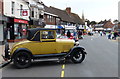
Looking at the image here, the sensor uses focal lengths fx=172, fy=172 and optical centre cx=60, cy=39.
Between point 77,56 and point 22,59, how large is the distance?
2.95 metres

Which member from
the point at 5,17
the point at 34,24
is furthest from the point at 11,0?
the point at 34,24

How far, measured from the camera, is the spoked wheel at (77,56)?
9273mm

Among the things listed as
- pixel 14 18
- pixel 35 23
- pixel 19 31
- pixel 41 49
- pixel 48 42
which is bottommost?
pixel 41 49

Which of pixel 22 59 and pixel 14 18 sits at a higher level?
pixel 14 18

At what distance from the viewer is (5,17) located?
65.7 ft

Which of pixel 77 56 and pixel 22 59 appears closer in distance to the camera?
pixel 22 59

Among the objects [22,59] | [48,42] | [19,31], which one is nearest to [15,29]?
[19,31]

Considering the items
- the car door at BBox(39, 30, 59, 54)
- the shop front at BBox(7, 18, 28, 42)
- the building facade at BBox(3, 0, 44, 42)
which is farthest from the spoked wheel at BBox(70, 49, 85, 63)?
the shop front at BBox(7, 18, 28, 42)

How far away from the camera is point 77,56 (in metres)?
9.38

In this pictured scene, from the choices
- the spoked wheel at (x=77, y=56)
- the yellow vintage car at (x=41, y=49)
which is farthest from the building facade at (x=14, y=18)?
the spoked wheel at (x=77, y=56)

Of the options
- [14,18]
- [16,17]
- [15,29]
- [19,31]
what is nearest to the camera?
[14,18]

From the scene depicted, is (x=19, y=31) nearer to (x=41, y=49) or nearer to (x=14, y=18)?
(x=14, y=18)

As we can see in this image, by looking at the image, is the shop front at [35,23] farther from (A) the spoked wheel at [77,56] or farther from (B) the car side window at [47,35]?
(A) the spoked wheel at [77,56]

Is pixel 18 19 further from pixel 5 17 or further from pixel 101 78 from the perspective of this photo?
pixel 101 78
